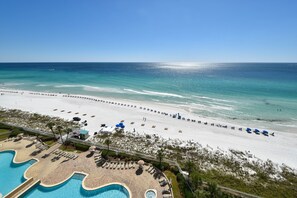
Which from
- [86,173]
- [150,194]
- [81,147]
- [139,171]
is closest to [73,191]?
[86,173]

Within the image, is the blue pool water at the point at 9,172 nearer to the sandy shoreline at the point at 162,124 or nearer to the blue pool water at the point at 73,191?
the blue pool water at the point at 73,191

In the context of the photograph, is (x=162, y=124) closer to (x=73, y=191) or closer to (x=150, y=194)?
(x=150, y=194)

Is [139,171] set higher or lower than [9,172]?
lower

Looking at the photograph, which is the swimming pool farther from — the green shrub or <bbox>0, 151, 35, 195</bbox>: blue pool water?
<bbox>0, 151, 35, 195</bbox>: blue pool water

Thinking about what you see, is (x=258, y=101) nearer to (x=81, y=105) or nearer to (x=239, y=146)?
(x=239, y=146)

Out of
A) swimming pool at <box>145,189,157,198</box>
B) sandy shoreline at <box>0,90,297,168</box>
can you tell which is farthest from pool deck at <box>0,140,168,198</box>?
sandy shoreline at <box>0,90,297,168</box>
